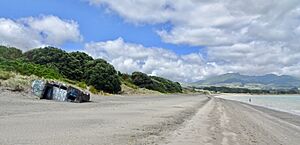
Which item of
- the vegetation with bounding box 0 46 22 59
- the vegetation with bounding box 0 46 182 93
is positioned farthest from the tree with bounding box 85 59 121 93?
the vegetation with bounding box 0 46 22 59

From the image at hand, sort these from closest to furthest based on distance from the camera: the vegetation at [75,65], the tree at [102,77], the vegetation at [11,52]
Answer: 1. the tree at [102,77]
2. the vegetation at [75,65]
3. the vegetation at [11,52]

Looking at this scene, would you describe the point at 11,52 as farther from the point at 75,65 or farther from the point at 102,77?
the point at 102,77

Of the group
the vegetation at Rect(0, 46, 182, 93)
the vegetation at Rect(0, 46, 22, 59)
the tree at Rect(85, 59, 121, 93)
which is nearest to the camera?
the tree at Rect(85, 59, 121, 93)

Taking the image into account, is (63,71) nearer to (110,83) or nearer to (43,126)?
(110,83)

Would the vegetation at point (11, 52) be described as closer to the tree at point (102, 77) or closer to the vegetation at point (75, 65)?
the vegetation at point (75, 65)

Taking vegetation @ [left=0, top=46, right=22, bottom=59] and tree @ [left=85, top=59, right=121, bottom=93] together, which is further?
vegetation @ [left=0, top=46, right=22, bottom=59]

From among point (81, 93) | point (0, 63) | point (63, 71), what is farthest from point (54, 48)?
point (81, 93)

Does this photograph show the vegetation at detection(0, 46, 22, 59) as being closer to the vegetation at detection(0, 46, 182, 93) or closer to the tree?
the vegetation at detection(0, 46, 182, 93)

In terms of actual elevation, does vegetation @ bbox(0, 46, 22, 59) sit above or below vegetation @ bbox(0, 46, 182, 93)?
above

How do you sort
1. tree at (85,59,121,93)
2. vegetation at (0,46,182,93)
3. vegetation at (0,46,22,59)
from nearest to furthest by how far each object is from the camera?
tree at (85,59,121,93), vegetation at (0,46,182,93), vegetation at (0,46,22,59)

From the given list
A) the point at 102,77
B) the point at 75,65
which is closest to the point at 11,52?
the point at 75,65

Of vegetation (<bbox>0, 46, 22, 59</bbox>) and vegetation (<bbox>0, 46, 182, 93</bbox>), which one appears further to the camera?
vegetation (<bbox>0, 46, 22, 59</bbox>)

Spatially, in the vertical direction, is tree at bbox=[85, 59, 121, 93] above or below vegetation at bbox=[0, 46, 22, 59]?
below

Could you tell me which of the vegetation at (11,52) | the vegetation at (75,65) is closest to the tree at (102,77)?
the vegetation at (75,65)
